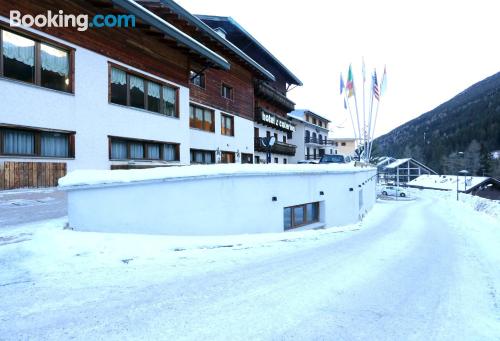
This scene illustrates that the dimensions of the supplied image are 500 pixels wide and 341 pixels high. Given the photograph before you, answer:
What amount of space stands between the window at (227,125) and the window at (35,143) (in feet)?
40.7

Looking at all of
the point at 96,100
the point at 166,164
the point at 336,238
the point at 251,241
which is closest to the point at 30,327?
the point at 251,241

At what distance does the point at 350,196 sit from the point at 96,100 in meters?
13.4

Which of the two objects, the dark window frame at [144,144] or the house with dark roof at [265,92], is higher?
the house with dark roof at [265,92]

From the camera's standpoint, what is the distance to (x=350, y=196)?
50.9ft

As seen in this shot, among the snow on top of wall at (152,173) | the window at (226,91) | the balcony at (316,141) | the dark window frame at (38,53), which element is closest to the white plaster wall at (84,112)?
the dark window frame at (38,53)

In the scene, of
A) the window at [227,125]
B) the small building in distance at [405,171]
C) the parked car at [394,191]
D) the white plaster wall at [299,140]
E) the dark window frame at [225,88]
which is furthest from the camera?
the small building in distance at [405,171]

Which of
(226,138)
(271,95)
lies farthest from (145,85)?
(271,95)

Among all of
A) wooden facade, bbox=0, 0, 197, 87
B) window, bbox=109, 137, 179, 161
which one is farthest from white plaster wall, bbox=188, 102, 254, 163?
wooden facade, bbox=0, 0, 197, 87

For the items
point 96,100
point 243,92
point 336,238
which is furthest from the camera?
point 243,92

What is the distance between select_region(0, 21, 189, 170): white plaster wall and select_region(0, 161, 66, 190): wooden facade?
35cm

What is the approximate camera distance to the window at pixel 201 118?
63.9 feet

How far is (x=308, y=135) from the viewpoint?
47.3 meters

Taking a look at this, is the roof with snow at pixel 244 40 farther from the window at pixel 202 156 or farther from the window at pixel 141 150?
the window at pixel 141 150

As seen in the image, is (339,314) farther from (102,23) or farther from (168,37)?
(168,37)
